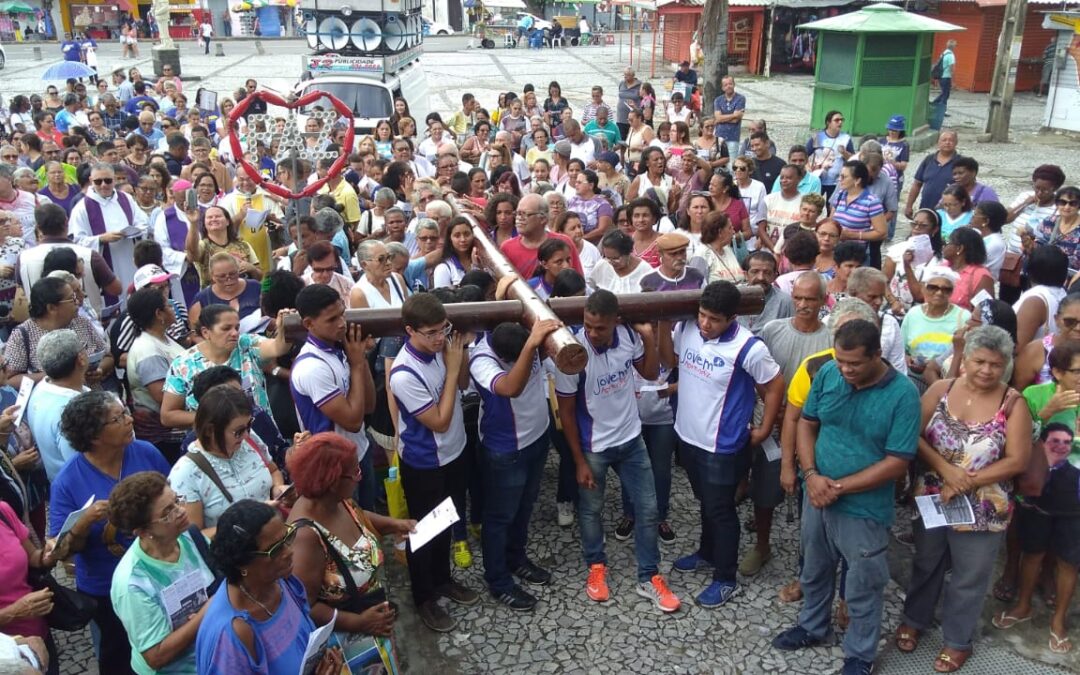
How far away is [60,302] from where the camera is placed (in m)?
5.08

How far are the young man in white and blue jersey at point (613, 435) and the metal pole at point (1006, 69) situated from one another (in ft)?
49.7

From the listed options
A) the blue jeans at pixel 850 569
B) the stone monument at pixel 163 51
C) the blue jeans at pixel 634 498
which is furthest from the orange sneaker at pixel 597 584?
the stone monument at pixel 163 51

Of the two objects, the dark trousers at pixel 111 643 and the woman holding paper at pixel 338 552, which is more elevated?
the woman holding paper at pixel 338 552

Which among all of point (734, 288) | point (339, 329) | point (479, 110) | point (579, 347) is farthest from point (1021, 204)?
point (479, 110)

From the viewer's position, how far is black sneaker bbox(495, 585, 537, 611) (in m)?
4.85

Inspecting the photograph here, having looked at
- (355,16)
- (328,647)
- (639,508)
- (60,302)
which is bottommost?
(639,508)

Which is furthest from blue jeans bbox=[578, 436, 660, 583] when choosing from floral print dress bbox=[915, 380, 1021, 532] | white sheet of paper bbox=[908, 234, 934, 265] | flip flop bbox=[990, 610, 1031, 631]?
white sheet of paper bbox=[908, 234, 934, 265]

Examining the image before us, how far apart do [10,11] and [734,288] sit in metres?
57.2

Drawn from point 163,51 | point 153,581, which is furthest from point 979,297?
point 163,51

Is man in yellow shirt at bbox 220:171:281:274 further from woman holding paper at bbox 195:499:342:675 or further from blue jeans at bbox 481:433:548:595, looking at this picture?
Answer: woman holding paper at bbox 195:499:342:675

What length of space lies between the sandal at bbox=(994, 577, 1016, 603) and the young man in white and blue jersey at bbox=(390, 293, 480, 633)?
9.96 feet

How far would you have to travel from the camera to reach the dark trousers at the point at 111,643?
12.6ft

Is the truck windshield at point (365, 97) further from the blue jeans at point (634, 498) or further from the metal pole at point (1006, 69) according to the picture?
the metal pole at point (1006, 69)

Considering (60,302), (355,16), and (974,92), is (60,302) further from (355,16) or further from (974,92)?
(974,92)
